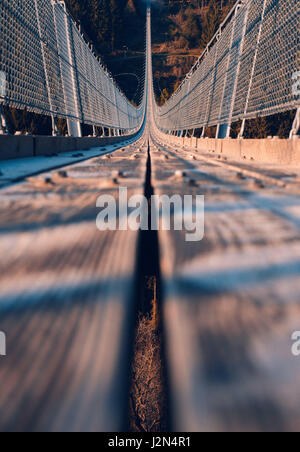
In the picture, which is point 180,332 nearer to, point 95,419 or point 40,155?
point 95,419

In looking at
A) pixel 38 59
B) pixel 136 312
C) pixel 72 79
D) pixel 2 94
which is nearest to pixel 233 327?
pixel 136 312

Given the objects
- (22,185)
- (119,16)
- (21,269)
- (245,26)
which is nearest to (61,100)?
(245,26)

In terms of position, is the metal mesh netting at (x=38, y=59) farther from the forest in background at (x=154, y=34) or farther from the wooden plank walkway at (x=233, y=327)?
the forest in background at (x=154, y=34)

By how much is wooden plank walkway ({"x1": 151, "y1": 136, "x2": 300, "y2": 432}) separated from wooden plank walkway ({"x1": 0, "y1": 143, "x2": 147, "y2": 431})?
0.25 feet

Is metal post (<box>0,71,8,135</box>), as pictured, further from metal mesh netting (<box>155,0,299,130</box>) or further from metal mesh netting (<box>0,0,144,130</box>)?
metal mesh netting (<box>155,0,299,130</box>)

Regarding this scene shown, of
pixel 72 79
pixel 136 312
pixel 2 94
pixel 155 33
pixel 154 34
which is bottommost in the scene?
pixel 136 312

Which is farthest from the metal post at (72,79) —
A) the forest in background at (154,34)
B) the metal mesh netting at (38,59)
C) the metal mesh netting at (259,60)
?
the forest in background at (154,34)

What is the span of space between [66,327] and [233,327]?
0.25m

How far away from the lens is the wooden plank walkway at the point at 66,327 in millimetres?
373

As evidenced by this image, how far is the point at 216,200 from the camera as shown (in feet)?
4.88

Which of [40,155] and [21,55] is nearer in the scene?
[40,155]

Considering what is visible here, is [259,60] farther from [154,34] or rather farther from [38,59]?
[154,34]

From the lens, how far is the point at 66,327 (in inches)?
19.8

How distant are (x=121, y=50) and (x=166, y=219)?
12624 centimetres
